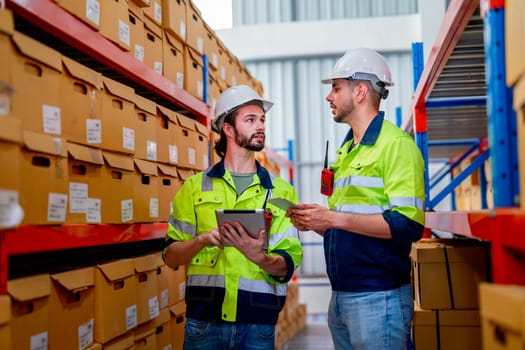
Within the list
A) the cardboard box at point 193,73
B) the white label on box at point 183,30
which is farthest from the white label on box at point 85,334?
the white label on box at point 183,30

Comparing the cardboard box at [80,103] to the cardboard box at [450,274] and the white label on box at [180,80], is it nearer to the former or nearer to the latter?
the white label on box at [180,80]

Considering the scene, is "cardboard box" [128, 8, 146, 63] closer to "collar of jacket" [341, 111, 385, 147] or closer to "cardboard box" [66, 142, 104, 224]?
"cardboard box" [66, 142, 104, 224]

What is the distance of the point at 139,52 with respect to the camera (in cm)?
362

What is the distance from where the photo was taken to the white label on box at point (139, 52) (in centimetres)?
357

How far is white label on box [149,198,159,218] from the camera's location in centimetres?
368

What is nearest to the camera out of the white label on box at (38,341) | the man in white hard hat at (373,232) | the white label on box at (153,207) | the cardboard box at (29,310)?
the cardboard box at (29,310)

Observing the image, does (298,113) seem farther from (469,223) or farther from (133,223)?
(469,223)

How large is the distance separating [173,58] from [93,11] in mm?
1329

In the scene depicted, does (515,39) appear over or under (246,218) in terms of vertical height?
over

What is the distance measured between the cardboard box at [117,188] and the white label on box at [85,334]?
0.53m

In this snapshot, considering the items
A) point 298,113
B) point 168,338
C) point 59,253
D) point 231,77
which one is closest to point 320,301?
point 298,113

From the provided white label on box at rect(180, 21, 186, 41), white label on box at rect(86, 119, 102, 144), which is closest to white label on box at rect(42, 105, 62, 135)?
white label on box at rect(86, 119, 102, 144)

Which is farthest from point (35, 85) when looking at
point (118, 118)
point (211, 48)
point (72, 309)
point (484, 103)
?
point (484, 103)

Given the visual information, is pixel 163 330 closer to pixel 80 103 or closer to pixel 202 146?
pixel 202 146
